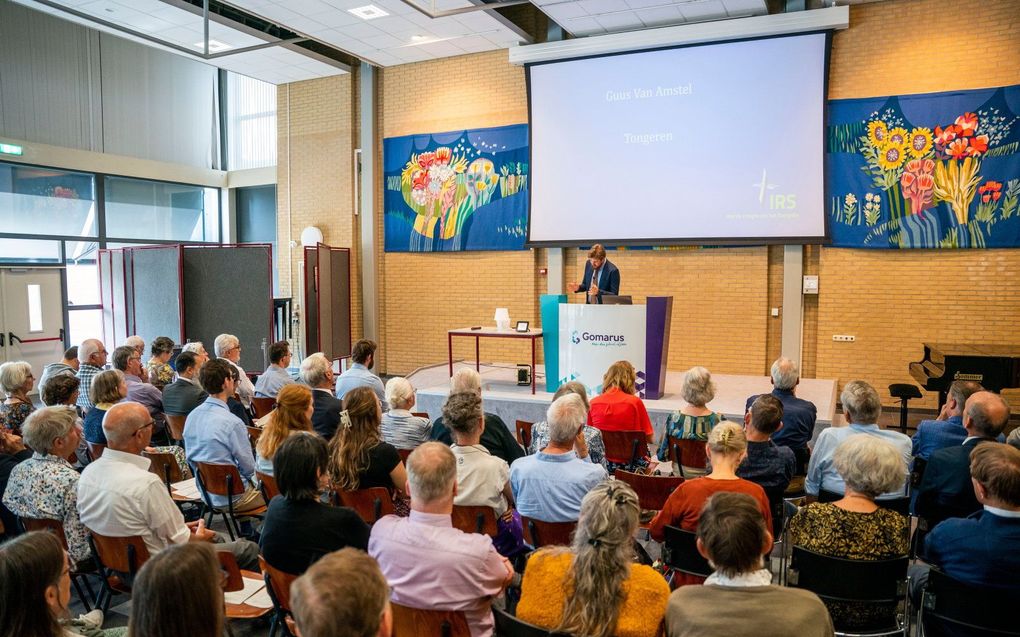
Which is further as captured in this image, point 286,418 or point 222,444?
point 222,444

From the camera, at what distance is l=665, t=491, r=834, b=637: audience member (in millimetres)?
1805

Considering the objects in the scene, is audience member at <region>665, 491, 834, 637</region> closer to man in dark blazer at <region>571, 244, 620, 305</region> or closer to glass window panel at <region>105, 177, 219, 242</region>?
man in dark blazer at <region>571, 244, 620, 305</region>

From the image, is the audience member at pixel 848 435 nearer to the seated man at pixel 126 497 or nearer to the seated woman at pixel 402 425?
the seated woman at pixel 402 425

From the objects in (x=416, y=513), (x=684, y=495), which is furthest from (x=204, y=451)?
(x=684, y=495)

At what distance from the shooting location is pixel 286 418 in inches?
143

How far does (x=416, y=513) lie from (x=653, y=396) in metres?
4.91

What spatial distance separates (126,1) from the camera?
8.34 meters

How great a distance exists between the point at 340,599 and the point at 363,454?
1.99 m

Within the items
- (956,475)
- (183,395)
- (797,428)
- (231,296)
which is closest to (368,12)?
(231,296)

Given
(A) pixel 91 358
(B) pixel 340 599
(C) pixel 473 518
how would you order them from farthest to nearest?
(A) pixel 91 358, (C) pixel 473 518, (B) pixel 340 599

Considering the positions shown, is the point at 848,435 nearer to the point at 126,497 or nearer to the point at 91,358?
the point at 126,497

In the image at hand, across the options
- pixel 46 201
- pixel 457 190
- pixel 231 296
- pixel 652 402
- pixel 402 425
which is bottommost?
pixel 652 402

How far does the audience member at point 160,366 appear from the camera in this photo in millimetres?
5941

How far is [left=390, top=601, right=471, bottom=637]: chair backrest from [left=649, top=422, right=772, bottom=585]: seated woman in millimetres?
984
